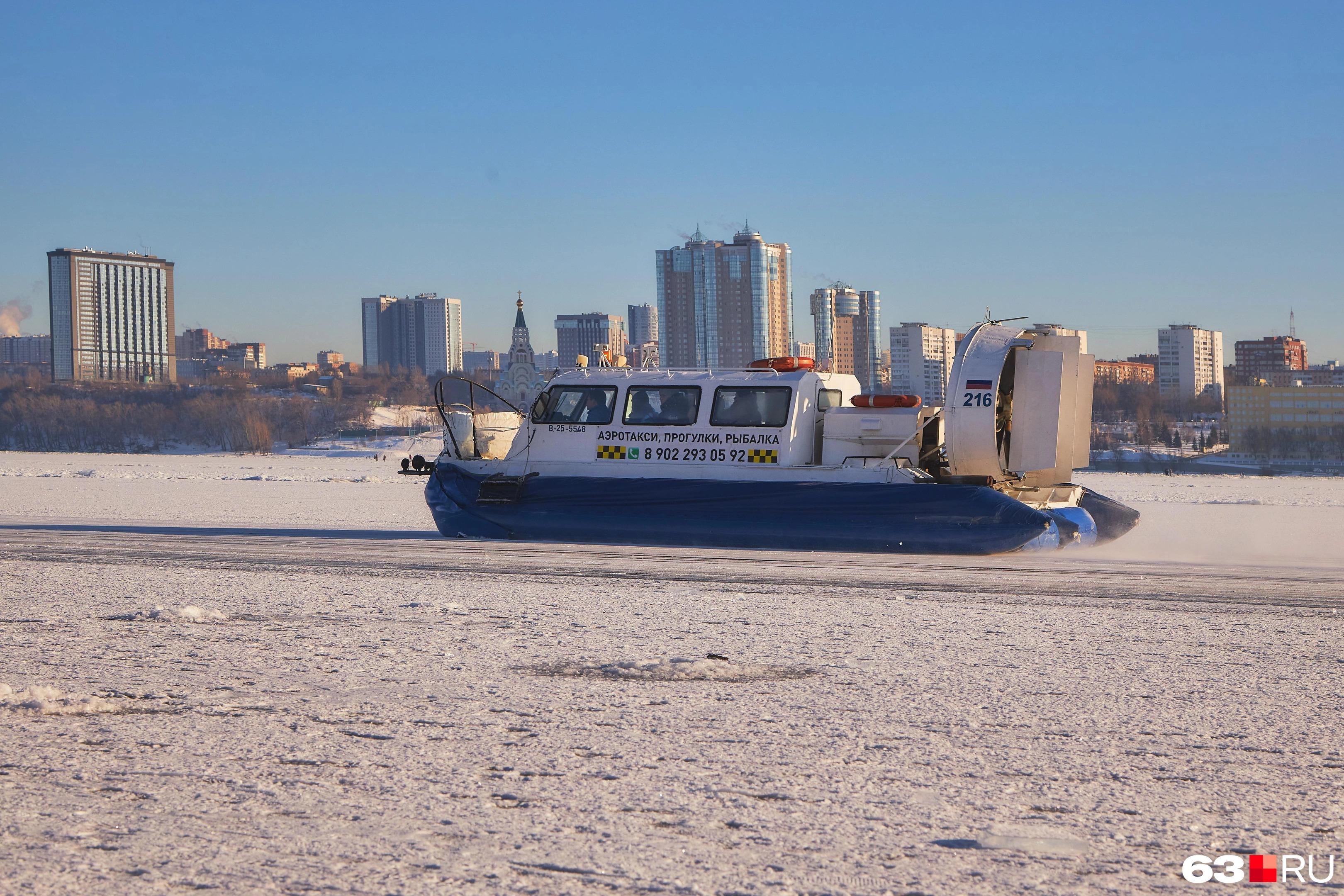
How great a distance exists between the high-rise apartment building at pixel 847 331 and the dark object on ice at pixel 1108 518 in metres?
2.46

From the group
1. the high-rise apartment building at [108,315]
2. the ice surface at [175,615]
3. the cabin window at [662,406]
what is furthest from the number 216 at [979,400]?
the high-rise apartment building at [108,315]

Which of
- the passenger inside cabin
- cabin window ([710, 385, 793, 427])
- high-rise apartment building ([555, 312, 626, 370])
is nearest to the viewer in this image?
cabin window ([710, 385, 793, 427])

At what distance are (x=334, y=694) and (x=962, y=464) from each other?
24.2ft

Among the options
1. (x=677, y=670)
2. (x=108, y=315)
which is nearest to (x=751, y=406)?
(x=677, y=670)

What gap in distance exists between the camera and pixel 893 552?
10.8 m

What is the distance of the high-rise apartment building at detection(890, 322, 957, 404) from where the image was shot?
12.1 metres

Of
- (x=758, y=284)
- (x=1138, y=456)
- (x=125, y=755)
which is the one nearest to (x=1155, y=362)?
(x=1138, y=456)

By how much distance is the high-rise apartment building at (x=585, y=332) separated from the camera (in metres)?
80.9

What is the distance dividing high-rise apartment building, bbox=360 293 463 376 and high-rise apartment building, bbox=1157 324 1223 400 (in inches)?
4380

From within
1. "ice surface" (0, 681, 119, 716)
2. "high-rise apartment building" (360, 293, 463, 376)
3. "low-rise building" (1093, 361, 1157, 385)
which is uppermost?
"high-rise apartment building" (360, 293, 463, 376)

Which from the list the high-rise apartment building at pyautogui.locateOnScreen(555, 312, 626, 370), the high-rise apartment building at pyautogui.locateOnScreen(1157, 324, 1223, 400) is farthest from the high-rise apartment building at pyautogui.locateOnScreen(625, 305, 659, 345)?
the high-rise apartment building at pyautogui.locateOnScreen(1157, 324, 1223, 400)

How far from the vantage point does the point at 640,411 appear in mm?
12219

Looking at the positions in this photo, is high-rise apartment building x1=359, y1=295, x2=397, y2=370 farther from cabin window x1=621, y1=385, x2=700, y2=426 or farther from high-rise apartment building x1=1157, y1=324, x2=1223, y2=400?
cabin window x1=621, y1=385, x2=700, y2=426

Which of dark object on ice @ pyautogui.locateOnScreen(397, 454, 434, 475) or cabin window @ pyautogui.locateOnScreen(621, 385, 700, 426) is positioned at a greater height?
cabin window @ pyautogui.locateOnScreen(621, 385, 700, 426)
